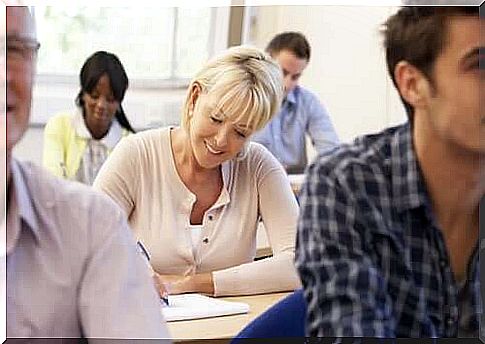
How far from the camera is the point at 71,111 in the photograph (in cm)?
131

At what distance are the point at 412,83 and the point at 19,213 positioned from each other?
47 centimetres

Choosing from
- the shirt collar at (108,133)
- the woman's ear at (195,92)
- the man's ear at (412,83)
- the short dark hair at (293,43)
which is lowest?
the shirt collar at (108,133)

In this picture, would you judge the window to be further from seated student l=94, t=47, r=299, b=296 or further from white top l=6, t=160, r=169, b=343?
white top l=6, t=160, r=169, b=343

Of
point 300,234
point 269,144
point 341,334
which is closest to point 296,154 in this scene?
point 269,144

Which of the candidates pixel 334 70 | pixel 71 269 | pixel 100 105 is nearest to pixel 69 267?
pixel 71 269

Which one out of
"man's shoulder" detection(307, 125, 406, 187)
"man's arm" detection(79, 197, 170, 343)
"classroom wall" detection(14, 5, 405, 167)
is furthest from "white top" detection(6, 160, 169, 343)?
"man's shoulder" detection(307, 125, 406, 187)

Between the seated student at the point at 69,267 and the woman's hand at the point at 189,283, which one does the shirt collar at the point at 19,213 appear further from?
the woman's hand at the point at 189,283

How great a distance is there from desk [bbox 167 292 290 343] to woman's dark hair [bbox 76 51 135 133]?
0.33 m

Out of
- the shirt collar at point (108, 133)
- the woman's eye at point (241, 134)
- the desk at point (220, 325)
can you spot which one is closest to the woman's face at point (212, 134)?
the woman's eye at point (241, 134)

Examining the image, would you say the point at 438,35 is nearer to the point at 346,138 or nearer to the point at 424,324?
the point at 346,138

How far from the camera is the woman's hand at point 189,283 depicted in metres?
1.35

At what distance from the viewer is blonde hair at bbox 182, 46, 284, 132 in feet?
4.32

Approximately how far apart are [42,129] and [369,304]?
1.61ft

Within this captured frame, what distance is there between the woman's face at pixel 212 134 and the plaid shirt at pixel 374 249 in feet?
0.85
